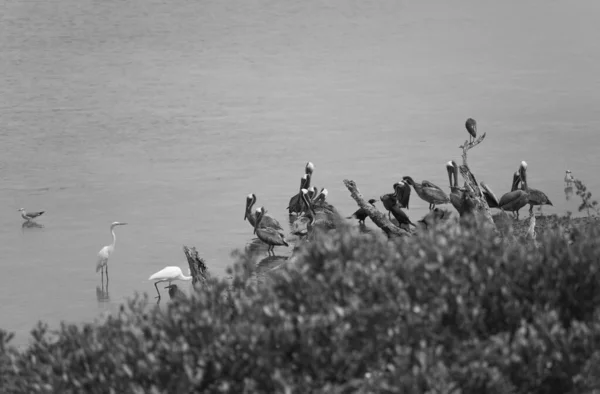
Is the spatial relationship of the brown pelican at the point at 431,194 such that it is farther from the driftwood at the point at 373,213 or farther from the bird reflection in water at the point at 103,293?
the bird reflection in water at the point at 103,293

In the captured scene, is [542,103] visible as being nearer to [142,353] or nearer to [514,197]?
[514,197]

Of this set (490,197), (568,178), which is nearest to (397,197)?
(490,197)

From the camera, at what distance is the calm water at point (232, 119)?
69.5 ft

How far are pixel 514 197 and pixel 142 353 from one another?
13.6 m

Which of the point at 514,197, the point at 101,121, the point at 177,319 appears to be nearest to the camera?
the point at 177,319

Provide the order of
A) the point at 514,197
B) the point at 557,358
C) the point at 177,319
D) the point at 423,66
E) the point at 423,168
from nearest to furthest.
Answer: the point at 557,358 → the point at 177,319 → the point at 514,197 → the point at 423,168 → the point at 423,66

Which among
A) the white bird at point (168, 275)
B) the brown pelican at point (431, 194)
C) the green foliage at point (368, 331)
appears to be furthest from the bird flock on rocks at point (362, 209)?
the green foliage at point (368, 331)

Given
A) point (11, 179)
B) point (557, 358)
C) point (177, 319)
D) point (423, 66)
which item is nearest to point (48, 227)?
point (11, 179)

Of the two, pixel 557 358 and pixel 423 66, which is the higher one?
pixel 423 66

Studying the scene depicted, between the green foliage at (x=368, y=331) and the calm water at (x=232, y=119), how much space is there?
7590 millimetres

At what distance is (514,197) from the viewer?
68.8ft

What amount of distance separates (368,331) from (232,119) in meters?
23.4

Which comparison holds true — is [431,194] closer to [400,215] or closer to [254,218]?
[400,215]

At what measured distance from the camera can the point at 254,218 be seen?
21.3 m
